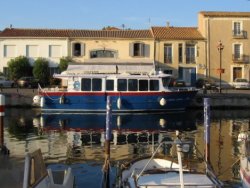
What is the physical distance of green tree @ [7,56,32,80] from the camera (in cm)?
5328

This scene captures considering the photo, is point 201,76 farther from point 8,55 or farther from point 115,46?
point 8,55

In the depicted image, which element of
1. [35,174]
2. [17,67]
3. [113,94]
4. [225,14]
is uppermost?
[225,14]

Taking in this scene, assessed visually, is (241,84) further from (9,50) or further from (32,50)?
(9,50)

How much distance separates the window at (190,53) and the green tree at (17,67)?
17842 mm

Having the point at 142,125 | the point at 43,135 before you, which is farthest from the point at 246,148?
the point at 142,125

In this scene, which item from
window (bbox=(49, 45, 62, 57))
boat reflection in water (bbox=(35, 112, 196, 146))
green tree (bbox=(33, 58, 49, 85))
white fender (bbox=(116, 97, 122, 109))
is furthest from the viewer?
window (bbox=(49, 45, 62, 57))

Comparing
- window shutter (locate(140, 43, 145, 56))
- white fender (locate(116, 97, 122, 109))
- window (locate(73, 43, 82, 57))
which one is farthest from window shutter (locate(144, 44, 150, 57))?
white fender (locate(116, 97, 122, 109))

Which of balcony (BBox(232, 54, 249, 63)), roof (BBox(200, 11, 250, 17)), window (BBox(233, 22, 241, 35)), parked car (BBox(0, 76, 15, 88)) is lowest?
parked car (BBox(0, 76, 15, 88))

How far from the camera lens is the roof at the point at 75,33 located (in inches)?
2190

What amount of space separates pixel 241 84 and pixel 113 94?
21195 mm

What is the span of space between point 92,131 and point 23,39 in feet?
105

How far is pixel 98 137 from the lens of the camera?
77.8 feet

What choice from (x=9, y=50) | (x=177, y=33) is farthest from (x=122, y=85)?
(x=9, y=50)

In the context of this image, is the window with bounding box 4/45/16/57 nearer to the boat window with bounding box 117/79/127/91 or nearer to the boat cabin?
the boat cabin
